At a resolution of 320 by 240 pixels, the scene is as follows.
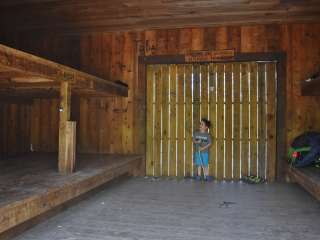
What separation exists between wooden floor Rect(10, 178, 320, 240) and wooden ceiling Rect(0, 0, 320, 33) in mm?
2905

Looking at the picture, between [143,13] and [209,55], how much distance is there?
5.14 ft

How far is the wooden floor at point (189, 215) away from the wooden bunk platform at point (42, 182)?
0.92ft

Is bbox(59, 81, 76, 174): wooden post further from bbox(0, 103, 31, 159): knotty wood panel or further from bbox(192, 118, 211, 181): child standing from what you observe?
bbox(192, 118, 211, 181): child standing

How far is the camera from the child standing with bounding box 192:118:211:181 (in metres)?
6.45

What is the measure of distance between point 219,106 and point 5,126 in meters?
4.23

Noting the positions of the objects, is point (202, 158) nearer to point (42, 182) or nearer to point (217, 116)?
point (217, 116)

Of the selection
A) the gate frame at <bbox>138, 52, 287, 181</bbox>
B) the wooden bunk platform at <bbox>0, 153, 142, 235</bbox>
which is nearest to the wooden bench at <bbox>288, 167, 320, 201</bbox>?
the gate frame at <bbox>138, 52, 287, 181</bbox>

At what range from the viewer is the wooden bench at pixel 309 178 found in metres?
4.21

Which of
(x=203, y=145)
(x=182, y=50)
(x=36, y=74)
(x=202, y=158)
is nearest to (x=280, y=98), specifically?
(x=203, y=145)

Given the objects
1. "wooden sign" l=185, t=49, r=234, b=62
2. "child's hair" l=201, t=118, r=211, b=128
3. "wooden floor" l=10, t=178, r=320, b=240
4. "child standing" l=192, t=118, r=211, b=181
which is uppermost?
"wooden sign" l=185, t=49, r=234, b=62

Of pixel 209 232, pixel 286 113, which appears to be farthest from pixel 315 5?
pixel 209 232

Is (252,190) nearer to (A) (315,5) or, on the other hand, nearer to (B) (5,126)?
(A) (315,5)

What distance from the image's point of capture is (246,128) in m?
6.50

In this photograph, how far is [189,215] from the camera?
160 inches
